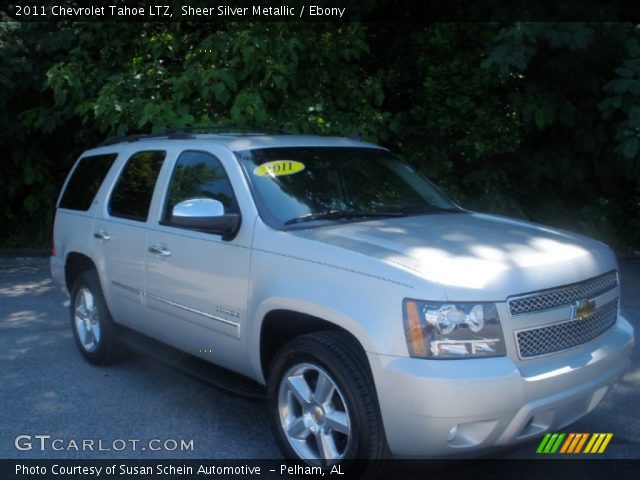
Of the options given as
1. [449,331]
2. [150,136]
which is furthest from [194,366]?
[150,136]

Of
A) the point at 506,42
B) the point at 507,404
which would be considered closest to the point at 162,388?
the point at 507,404

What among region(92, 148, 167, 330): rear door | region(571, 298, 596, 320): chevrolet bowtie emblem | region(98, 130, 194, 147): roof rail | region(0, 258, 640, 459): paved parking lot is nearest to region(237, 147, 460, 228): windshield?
region(98, 130, 194, 147): roof rail

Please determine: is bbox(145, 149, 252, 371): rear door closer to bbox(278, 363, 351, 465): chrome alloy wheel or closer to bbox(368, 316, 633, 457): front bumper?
bbox(278, 363, 351, 465): chrome alloy wheel

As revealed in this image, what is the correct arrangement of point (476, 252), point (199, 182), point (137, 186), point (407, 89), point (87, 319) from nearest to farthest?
point (476, 252), point (199, 182), point (137, 186), point (87, 319), point (407, 89)

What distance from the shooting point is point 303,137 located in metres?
5.29

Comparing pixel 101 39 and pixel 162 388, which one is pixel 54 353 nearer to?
pixel 162 388

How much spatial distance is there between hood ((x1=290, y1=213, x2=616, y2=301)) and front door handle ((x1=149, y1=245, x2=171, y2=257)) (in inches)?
47.9

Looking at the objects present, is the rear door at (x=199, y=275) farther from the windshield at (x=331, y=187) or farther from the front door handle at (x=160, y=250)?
the windshield at (x=331, y=187)

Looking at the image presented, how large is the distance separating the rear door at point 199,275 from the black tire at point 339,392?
1.53 feet

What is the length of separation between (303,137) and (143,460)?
253cm

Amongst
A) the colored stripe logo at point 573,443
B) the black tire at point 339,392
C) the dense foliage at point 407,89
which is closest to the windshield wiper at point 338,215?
the black tire at point 339,392

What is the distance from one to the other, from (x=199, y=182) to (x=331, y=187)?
936mm

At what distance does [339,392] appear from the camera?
356 cm

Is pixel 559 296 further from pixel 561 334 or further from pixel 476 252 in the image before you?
pixel 476 252
